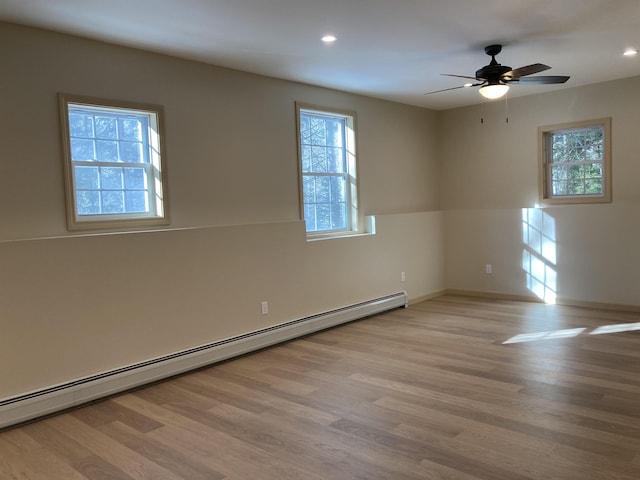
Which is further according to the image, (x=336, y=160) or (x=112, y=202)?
(x=336, y=160)

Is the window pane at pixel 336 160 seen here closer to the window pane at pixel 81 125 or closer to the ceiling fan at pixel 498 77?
the ceiling fan at pixel 498 77

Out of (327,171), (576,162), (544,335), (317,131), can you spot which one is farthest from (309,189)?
(576,162)

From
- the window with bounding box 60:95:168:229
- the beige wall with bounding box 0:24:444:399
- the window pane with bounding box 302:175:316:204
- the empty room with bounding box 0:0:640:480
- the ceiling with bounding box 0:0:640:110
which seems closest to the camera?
the empty room with bounding box 0:0:640:480

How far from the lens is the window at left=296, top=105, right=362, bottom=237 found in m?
5.58

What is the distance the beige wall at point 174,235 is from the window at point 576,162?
6.59ft

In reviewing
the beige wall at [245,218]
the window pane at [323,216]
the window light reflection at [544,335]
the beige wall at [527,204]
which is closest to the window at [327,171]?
the window pane at [323,216]

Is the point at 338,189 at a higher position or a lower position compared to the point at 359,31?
lower

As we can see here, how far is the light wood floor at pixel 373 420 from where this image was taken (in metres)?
2.60

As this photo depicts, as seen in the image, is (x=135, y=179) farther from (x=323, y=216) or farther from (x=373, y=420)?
(x=373, y=420)

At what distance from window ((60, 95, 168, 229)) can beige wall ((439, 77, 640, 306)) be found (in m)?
4.50

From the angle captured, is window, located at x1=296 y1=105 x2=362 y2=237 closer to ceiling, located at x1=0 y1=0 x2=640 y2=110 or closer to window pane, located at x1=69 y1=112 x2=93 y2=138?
ceiling, located at x1=0 y1=0 x2=640 y2=110

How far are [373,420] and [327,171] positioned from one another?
3.28 m

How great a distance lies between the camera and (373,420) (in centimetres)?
313

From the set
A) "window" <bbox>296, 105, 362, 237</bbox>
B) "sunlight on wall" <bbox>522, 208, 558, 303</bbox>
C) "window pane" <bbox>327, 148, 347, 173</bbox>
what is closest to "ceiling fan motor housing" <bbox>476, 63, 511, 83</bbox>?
"window" <bbox>296, 105, 362, 237</bbox>
